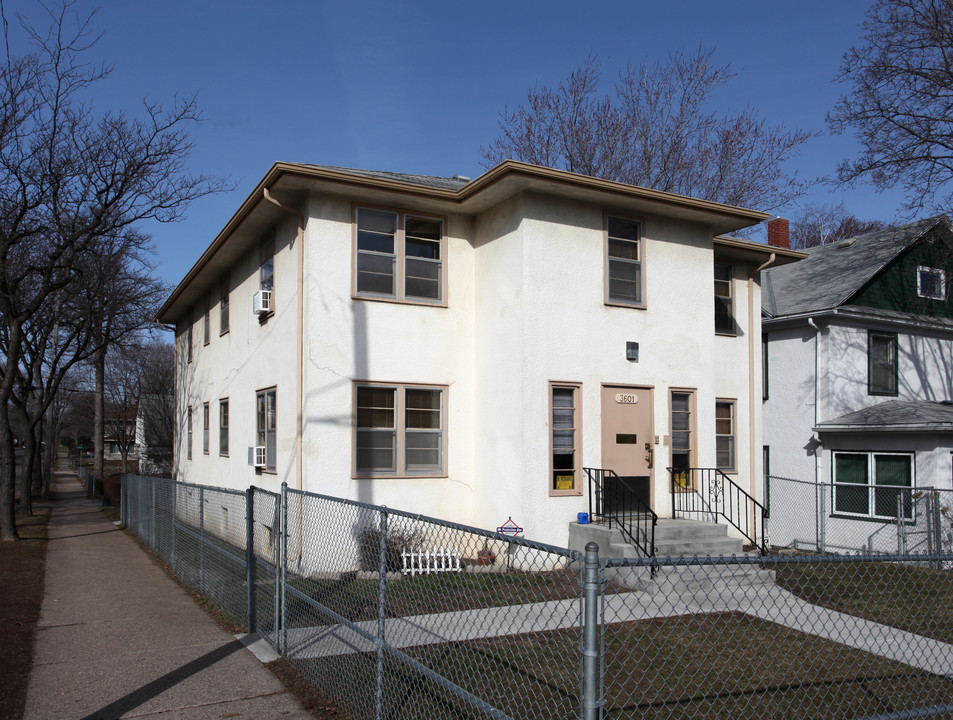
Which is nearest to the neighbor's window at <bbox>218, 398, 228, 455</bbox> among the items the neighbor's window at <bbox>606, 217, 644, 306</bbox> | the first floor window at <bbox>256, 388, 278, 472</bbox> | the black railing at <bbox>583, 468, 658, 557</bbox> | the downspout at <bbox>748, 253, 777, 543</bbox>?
the first floor window at <bbox>256, 388, 278, 472</bbox>

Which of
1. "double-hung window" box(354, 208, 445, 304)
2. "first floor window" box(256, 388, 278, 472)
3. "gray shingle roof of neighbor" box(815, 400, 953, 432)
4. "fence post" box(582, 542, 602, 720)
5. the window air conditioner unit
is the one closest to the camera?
"fence post" box(582, 542, 602, 720)

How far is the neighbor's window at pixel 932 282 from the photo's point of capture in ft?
68.4

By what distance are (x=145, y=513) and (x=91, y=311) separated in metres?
8.72

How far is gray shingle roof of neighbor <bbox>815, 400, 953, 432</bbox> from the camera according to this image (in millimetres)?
16500

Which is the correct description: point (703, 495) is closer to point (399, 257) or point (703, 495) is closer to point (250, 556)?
point (399, 257)

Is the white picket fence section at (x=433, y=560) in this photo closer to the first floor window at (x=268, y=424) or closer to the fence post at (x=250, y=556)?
the fence post at (x=250, y=556)

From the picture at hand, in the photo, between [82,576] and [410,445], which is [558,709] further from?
[82,576]

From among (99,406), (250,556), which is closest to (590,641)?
(250,556)

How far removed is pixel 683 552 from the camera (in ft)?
38.4

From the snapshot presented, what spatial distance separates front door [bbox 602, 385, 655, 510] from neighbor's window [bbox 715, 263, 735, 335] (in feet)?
10.8

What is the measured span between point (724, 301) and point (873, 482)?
5754mm

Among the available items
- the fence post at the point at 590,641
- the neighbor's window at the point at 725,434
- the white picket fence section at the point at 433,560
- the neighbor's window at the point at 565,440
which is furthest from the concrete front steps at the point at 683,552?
the fence post at the point at 590,641

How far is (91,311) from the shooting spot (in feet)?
74.1

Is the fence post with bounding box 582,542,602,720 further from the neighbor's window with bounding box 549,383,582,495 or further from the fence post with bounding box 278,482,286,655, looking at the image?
the neighbor's window with bounding box 549,383,582,495
